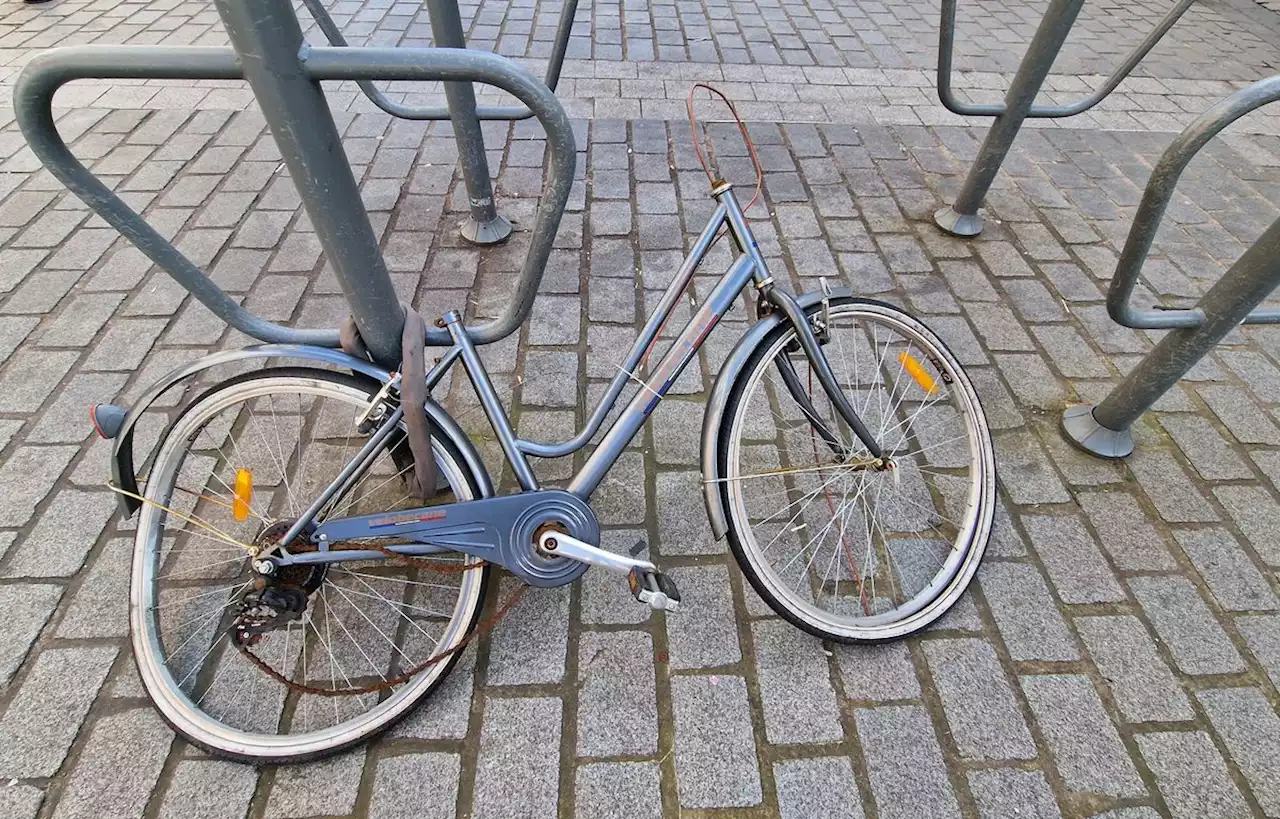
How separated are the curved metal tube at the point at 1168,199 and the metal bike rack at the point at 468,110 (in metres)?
2.02

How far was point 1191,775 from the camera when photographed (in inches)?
70.9

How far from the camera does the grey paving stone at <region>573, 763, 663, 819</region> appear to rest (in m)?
1.70

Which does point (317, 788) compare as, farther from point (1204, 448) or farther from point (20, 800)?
point (1204, 448)

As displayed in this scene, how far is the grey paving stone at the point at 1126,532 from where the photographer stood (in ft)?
7.36

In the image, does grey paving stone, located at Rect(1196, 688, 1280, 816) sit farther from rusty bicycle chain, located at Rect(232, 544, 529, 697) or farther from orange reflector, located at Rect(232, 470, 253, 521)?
orange reflector, located at Rect(232, 470, 253, 521)

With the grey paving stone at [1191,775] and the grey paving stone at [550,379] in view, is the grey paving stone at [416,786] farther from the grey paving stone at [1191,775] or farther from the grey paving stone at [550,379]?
the grey paving stone at [1191,775]

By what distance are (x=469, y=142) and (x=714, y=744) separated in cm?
265

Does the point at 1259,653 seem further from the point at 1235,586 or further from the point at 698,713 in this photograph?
the point at 698,713

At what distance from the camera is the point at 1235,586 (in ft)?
7.18

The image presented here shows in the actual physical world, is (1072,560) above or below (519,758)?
below

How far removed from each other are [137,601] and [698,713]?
1523mm

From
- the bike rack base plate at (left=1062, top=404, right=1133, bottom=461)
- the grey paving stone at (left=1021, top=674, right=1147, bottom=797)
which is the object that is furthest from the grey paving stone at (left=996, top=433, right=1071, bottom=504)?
the grey paving stone at (left=1021, top=674, right=1147, bottom=797)

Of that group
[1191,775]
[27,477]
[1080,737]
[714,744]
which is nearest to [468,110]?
[27,477]

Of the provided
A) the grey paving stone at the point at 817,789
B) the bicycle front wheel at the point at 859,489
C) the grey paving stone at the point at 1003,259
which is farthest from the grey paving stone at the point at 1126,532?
the grey paving stone at the point at 1003,259
